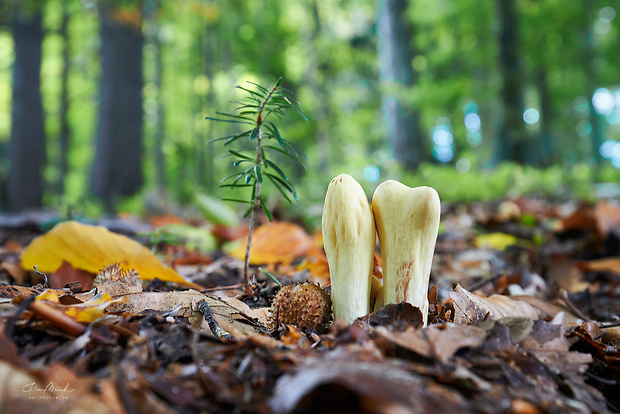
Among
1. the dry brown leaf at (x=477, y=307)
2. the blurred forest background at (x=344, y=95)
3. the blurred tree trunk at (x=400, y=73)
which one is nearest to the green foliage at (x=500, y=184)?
the blurred forest background at (x=344, y=95)

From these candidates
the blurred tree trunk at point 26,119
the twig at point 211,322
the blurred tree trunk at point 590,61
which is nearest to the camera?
the twig at point 211,322

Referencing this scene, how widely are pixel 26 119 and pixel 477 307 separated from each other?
34.3ft

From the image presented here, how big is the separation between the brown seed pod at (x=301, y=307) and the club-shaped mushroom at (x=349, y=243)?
46 mm

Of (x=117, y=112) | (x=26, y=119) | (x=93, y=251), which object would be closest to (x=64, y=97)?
(x=26, y=119)

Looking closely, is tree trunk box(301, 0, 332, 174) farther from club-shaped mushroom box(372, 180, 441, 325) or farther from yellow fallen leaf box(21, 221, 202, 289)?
club-shaped mushroom box(372, 180, 441, 325)

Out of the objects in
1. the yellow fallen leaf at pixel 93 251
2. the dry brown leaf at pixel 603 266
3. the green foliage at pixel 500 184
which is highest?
the yellow fallen leaf at pixel 93 251

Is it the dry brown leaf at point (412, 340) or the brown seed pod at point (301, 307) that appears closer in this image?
the dry brown leaf at point (412, 340)

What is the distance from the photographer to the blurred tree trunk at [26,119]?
355 inches

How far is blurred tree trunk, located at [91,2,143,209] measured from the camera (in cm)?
765

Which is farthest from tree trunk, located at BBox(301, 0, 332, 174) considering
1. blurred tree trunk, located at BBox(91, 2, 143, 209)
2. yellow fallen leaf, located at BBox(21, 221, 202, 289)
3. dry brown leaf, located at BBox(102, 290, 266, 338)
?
dry brown leaf, located at BBox(102, 290, 266, 338)

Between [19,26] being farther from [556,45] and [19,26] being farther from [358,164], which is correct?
[556,45]

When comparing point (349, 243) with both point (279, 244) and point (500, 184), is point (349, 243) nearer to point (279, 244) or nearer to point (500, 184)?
point (279, 244)

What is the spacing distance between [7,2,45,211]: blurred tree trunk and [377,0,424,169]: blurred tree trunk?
7.13m

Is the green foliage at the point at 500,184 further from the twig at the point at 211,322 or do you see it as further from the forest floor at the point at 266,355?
the twig at the point at 211,322
